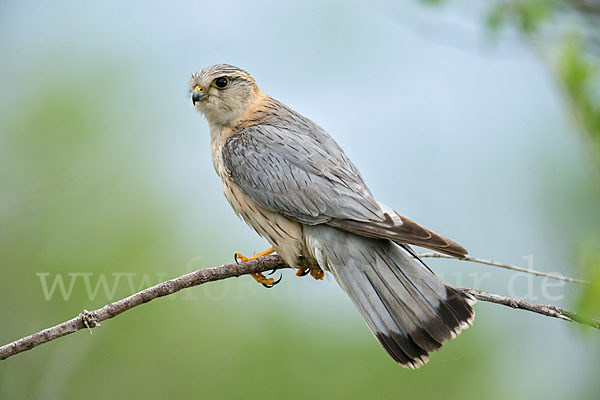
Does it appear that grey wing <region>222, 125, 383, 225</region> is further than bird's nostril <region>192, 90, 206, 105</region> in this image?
No

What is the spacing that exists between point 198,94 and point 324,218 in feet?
3.63

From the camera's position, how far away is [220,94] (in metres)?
3.42

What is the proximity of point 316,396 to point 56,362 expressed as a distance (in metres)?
2.38

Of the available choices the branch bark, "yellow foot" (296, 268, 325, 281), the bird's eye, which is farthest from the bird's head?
the branch bark

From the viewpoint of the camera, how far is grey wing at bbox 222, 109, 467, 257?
272cm

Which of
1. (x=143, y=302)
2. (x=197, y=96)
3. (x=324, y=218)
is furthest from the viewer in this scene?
(x=197, y=96)

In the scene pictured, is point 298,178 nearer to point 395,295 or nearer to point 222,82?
point 395,295

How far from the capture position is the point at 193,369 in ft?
16.4

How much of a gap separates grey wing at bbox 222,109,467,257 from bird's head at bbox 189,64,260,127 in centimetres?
21

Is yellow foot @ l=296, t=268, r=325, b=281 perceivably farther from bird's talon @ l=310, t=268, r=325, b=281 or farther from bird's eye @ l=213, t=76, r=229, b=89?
bird's eye @ l=213, t=76, r=229, b=89

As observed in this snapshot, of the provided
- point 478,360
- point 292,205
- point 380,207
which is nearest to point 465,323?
point 380,207

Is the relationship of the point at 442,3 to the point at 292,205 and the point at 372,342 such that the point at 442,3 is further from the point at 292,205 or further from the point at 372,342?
the point at 372,342

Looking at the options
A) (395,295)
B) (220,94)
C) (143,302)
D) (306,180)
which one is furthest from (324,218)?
(220,94)

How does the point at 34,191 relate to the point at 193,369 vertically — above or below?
above
